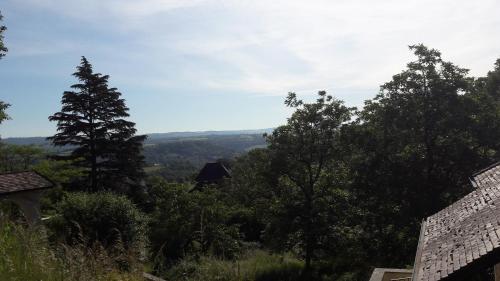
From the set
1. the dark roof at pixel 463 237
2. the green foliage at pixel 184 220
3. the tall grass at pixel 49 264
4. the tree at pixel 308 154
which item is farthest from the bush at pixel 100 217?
the tree at pixel 308 154

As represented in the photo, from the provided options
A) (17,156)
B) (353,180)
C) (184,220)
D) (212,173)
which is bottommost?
(212,173)

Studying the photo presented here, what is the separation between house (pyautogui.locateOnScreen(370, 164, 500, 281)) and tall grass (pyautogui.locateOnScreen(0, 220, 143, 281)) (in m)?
3.83

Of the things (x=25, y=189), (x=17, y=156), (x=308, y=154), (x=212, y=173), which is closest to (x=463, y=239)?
(x=25, y=189)

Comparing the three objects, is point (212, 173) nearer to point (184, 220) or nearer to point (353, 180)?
point (184, 220)

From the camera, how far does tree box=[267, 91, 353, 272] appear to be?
71.7ft

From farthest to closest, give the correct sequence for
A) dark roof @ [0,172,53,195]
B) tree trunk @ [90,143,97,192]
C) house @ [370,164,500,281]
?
tree trunk @ [90,143,97,192]
dark roof @ [0,172,53,195]
house @ [370,164,500,281]

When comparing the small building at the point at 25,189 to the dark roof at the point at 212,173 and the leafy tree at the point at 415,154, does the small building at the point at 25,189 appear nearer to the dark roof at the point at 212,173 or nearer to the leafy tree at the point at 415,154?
the leafy tree at the point at 415,154

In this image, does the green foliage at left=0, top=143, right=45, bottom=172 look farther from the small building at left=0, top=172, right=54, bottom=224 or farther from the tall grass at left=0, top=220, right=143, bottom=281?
the tall grass at left=0, top=220, right=143, bottom=281

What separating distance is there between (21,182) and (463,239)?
12993 mm

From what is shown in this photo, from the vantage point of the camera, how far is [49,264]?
161 inches

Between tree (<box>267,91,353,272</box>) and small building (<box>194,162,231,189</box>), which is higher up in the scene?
tree (<box>267,91,353,272</box>)

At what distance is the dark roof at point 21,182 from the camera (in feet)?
45.0

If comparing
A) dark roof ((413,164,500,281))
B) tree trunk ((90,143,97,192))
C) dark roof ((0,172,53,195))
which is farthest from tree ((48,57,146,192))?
dark roof ((413,164,500,281))

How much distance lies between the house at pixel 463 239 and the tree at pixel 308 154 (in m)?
11.9
